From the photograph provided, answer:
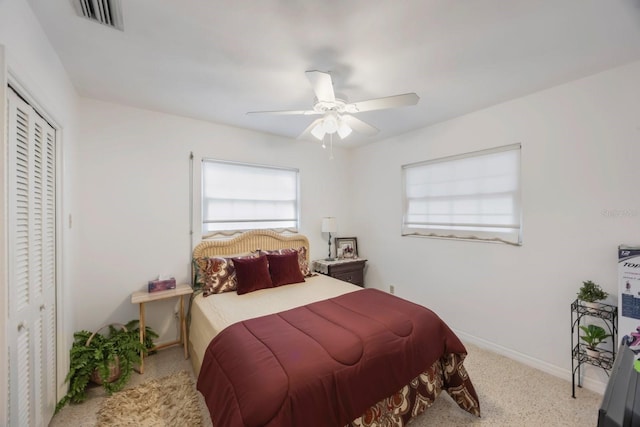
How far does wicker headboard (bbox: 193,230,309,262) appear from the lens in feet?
10.0

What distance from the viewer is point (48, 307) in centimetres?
176

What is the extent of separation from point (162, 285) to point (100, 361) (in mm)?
750

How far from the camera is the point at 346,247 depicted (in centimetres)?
417

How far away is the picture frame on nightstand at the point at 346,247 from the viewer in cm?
410

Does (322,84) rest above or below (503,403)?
above

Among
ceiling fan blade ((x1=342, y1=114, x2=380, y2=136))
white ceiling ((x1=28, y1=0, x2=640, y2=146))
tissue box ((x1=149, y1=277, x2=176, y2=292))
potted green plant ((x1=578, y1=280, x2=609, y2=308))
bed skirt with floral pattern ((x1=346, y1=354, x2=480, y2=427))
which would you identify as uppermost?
white ceiling ((x1=28, y1=0, x2=640, y2=146))

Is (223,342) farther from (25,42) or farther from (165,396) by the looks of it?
(25,42)

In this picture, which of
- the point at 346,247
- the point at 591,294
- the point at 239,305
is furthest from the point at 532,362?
the point at 239,305

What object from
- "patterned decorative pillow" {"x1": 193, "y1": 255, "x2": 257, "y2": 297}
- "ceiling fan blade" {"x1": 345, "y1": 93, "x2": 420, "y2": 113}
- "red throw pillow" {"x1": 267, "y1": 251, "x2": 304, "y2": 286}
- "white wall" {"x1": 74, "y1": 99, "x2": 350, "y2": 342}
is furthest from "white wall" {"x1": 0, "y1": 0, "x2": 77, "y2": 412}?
"ceiling fan blade" {"x1": 345, "y1": 93, "x2": 420, "y2": 113}

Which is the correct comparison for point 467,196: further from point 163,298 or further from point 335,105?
point 163,298

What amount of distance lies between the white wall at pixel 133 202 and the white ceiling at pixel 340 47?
341mm

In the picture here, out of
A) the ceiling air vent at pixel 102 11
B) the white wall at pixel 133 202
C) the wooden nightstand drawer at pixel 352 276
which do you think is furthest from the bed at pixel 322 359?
the ceiling air vent at pixel 102 11

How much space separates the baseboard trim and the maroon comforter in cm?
108

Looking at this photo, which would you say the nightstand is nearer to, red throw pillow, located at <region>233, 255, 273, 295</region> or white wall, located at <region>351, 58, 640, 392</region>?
white wall, located at <region>351, 58, 640, 392</region>
